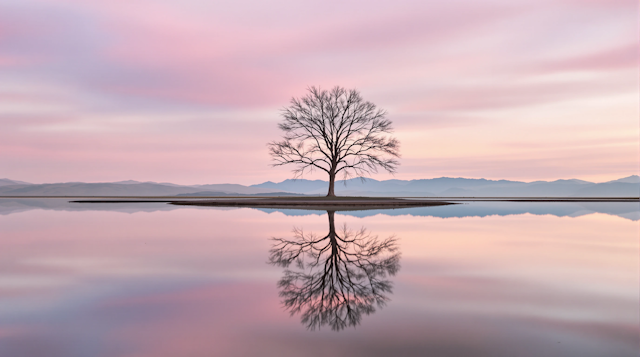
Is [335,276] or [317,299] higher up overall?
[335,276]

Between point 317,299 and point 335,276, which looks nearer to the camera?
point 317,299

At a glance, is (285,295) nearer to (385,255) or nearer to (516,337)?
(516,337)

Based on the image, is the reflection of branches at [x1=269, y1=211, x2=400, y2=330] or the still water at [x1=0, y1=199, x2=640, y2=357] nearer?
the still water at [x1=0, y1=199, x2=640, y2=357]

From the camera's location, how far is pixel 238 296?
371 inches

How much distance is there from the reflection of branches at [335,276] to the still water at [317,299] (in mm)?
45

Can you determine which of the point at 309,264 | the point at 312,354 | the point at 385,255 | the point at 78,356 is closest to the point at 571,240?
the point at 385,255

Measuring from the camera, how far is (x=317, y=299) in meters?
9.09

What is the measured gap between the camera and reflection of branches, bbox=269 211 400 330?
8250 millimetres

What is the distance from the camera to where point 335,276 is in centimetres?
1140

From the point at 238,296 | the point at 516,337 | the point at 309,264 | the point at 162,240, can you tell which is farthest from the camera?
the point at 162,240

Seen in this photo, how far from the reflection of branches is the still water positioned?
45 mm

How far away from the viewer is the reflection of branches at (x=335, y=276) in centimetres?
825

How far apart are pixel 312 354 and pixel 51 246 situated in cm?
1572

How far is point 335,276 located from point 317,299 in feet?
7.74
